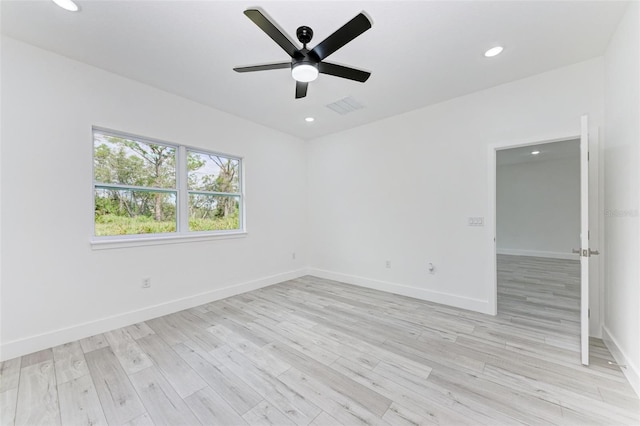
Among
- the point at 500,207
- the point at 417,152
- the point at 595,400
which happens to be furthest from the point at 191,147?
the point at 500,207

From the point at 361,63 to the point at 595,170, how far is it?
8.87 feet

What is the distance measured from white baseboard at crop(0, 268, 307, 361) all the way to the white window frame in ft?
2.65

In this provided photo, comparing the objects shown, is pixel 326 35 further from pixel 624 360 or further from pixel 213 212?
pixel 624 360

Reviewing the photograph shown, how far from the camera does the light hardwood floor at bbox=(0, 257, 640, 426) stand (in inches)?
63.6

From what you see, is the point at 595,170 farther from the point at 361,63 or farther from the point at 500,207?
the point at 500,207

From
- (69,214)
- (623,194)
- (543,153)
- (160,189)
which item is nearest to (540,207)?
(543,153)

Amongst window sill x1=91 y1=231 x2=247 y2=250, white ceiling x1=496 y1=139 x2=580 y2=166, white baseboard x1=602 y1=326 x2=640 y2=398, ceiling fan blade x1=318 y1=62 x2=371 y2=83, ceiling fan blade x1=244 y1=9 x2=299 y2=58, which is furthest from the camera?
white ceiling x1=496 y1=139 x2=580 y2=166

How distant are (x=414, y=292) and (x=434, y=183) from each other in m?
1.69

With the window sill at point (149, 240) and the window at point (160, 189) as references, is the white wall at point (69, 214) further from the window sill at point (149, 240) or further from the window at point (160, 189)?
the window at point (160, 189)

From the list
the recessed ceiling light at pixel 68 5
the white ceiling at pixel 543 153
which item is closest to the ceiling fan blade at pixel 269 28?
the recessed ceiling light at pixel 68 5

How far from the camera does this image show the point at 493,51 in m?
2.44

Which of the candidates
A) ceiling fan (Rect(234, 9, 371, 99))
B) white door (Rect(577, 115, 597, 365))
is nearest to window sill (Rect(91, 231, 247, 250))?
ceiling fan (Rect(234, 9, 371, 99))

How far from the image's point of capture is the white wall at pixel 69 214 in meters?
2.29

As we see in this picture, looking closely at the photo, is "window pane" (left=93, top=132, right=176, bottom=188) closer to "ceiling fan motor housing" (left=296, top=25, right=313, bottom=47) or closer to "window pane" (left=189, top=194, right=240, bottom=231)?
"window pane" (left=189, top=194, right=240, bottom=231)
